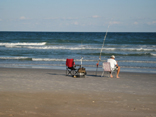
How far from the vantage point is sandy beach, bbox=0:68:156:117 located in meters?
4.87

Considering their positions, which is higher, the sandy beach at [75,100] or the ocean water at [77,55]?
the ocean water at [77,55]

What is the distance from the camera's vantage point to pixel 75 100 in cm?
581

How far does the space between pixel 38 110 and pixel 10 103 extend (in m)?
0.84

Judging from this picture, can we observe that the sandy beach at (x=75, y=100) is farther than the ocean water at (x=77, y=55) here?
No

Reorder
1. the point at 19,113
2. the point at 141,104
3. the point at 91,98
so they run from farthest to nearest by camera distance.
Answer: the point at 91,98, the point at 141,104, the point at 19,113

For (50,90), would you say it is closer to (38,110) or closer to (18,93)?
(18,93)

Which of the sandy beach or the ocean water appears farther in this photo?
the ocean water

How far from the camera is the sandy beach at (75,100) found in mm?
4871

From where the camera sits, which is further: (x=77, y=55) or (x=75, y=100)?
(x=77, y=55)

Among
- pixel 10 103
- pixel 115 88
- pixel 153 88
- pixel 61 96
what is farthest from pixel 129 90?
pixel 10 103

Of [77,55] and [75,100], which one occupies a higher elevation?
[77,55]

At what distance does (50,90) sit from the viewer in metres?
6.89

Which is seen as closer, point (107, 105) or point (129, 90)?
point (107, 105)

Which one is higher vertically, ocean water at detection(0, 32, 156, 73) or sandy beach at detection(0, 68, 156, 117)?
ocean water at detection(0, 32, 156, 73)
